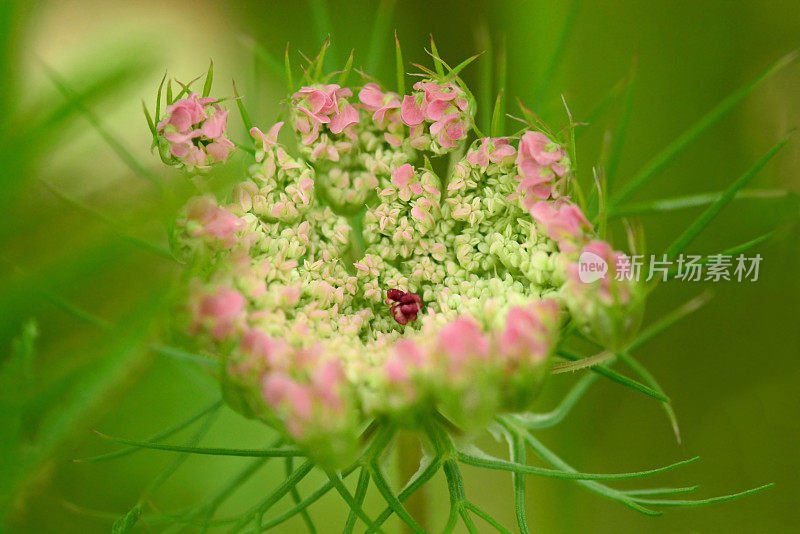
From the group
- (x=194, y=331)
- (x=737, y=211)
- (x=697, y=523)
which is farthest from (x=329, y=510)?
(x=737, y=211)

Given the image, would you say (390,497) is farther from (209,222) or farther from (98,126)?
(98,126)

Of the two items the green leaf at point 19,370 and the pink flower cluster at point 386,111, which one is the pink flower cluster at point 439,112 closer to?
the pink flower cluster at point 386,111

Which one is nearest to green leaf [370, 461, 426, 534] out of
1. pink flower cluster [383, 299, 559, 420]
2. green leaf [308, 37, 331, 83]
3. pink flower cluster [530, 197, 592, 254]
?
pink flower cluster [383, 299, 559, 420]

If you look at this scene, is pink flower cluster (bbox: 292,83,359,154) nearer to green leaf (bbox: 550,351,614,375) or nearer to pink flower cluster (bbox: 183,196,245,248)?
pink flower cluster (bbox: 183,196,245,248)

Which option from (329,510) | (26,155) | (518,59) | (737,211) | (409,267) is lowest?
(329,510)

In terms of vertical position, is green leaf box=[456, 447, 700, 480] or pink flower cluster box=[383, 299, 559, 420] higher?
pink flower cluster box=[383, 299, 559, 420]

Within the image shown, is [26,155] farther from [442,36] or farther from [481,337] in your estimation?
[442,36]
